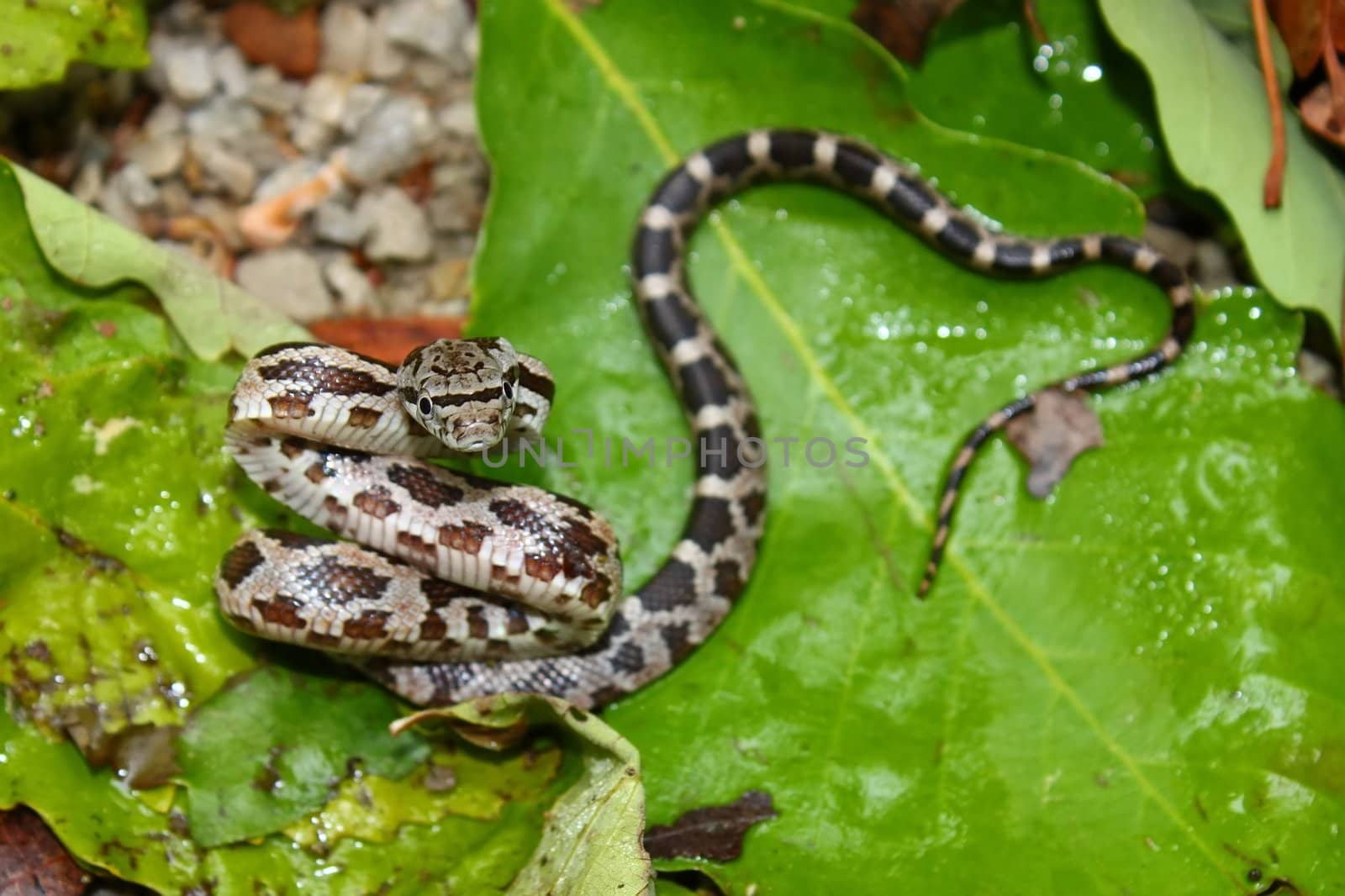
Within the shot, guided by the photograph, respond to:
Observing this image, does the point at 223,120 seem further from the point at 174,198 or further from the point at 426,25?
the point at 426,25

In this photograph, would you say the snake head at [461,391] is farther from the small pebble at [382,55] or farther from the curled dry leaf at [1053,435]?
the small pebble at [382,55]

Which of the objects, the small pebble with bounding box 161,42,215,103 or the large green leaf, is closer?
the large green leaf

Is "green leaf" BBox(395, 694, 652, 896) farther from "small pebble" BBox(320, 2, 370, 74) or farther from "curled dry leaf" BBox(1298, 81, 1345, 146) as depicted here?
"curled dry leaf" BBox(1298, 81, 1345, 146)

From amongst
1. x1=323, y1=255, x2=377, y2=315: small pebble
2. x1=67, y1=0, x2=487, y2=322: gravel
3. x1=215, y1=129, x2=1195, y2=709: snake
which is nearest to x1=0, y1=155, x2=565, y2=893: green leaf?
x1=215, y1=129, x2=1195, y2=709: snake

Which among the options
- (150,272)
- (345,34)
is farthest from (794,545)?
(345,34)

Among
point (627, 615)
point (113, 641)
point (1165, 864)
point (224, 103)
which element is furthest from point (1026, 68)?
point (113, 641)
